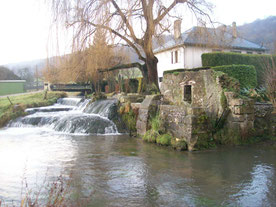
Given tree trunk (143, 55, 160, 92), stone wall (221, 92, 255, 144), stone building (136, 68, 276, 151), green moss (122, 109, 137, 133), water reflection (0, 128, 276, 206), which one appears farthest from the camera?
tree trunk (143, 55, 160, 92)

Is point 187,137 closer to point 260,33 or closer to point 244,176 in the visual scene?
point 244,176

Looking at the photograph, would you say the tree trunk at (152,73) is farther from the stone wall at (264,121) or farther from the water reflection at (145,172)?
the stone wall at (264,121)

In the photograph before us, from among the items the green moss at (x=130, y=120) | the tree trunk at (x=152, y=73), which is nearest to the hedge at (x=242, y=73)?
the tree trunk at (x=152, y=73)

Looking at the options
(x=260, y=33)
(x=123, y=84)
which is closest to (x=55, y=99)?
(x=123, y=84)

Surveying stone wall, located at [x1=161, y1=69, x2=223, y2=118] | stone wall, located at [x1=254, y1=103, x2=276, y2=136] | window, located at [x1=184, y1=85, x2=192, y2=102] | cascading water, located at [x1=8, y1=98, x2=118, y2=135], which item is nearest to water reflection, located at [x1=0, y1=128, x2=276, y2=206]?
stone wall, located at [x1=254, y1=103, x2=276, y2=136]

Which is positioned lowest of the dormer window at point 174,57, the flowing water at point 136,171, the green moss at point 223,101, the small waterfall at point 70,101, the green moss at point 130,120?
the flowing water at point 136,171

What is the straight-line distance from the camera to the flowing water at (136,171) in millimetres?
4438

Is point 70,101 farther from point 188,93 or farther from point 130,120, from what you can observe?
point 188,93

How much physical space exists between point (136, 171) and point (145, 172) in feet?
0.71

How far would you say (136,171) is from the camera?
5.92 m

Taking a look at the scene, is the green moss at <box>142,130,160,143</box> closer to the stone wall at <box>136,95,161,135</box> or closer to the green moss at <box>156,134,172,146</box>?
the green moss at <box>156,134,172,146</box>

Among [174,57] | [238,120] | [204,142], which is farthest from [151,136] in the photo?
[174,57]

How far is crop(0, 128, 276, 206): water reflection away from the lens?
4430 millimetres

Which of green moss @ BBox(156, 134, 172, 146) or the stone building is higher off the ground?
the stone building
